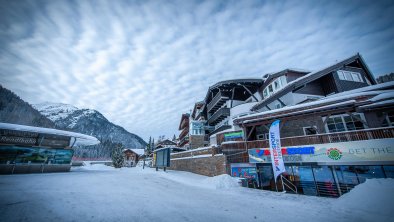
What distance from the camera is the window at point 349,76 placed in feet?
63.4

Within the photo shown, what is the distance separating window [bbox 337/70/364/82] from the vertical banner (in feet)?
42.3

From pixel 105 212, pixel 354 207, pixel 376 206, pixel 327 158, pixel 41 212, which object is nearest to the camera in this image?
pixel 41 212

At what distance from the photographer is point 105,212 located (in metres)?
5.69

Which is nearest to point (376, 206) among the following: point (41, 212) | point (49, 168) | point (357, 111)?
point (357, 111)

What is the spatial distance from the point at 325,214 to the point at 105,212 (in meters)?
9.53

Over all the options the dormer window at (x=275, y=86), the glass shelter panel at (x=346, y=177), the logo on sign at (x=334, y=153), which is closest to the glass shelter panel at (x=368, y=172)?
the glass shelter panel at (x=346, y=177)

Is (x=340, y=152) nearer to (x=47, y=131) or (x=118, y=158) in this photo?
(x=47, y=131)

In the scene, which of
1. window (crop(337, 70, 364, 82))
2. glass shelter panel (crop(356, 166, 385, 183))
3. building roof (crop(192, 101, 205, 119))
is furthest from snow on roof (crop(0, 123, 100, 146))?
window (crop(337, 70, 364, 82))

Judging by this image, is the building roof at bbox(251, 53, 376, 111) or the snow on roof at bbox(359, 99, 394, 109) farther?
the building roof at bbox(251, 53, 376, 111)

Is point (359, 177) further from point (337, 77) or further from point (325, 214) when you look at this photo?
point (337, 77)

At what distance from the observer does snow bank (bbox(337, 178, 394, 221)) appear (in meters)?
7.27

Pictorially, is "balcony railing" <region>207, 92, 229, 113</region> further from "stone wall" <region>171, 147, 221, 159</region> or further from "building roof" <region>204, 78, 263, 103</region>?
"stone wall" <region>171, 147, 221, 159</region>

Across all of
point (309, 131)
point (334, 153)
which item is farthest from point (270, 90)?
point (334, 153)

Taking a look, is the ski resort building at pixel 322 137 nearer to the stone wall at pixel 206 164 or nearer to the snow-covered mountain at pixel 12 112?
the stone wall at pixel 206 164
